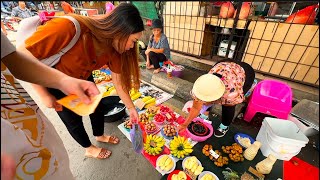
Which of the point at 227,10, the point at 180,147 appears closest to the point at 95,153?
the point at 180,147

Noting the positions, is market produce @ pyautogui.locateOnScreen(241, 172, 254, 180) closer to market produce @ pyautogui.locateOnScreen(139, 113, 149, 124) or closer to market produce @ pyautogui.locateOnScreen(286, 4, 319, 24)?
market produce @ pyautogui.locateOnScreen(139, 113, 149, 124)

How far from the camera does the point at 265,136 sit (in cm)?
165

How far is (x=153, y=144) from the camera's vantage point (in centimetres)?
166

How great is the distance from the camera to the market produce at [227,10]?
2.78 meters

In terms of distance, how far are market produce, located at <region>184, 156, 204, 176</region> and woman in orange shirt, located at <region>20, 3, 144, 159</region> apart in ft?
2.94

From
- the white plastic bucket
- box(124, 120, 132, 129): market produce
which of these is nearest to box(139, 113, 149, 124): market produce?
box(124, 120, 132, 129): market produce

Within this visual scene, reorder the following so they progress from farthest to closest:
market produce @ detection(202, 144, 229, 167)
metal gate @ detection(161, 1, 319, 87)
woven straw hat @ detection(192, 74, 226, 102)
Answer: metal gate @ detection(161, 1, 319, 87) < market produce @ detection(202, 144, 229, 167) < woven straw hat @ detection(192, 74, 226, 102)

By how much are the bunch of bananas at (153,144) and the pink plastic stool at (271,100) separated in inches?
46.6

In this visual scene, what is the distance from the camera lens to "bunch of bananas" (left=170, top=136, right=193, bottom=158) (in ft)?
5.16

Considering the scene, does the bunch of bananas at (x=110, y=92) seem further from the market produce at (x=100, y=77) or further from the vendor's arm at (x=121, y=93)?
the vendor's arm at (x=121, y=93)

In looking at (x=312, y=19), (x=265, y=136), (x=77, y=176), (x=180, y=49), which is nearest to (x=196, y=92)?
(x=265, y=136)

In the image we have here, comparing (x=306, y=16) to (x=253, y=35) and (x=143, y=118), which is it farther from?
(x=143, y=118)

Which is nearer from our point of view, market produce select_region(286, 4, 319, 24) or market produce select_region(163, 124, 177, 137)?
market produce select_region(163, 124, 177, 137)

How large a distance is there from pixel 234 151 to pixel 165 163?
0.69 meters
